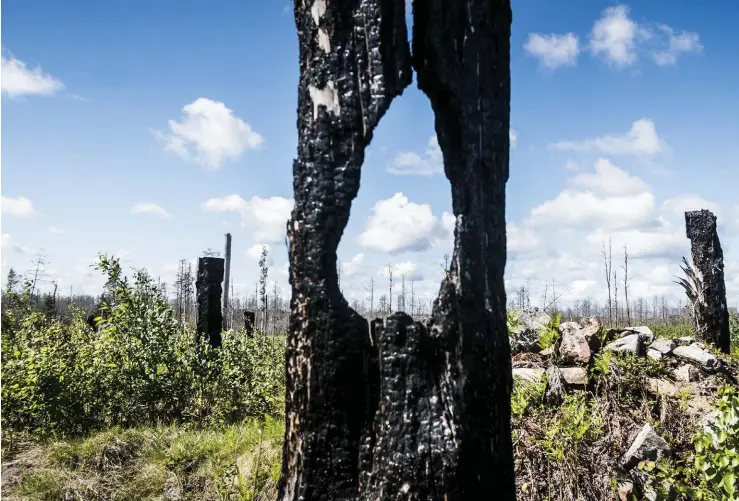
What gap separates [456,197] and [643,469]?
3107 millimetres

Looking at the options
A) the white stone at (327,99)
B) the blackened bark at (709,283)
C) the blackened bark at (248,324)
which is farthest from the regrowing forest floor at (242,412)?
the blackened bark at (709,283)

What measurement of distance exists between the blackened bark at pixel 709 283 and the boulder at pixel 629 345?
20.8ft

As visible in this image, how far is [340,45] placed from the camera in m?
2.53

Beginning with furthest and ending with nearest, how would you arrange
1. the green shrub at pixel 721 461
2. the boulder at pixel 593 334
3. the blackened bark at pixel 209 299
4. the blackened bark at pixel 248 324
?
the blackened bark at pixel 248 324
the blackened bark at pixel 209 299
the boulder at pixel 593 334
the green shrub at pixel 721 461

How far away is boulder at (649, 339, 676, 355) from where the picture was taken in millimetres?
6391

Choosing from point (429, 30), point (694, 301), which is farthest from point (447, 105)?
point (694, 301)

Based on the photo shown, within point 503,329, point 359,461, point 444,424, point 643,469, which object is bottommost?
point 643,469

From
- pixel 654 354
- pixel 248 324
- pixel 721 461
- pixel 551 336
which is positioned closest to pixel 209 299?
pixel 248 324

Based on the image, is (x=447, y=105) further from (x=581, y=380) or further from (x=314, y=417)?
(x=581, y=380)

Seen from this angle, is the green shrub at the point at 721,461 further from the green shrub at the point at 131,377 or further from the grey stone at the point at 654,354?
the green shrub at the point at 131,377

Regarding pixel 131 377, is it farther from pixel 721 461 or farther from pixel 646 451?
pixel 721 461

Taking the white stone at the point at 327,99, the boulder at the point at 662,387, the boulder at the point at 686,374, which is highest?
the white stone at the point at 327,99

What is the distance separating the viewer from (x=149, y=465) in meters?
5.52

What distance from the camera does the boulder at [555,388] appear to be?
523cm
